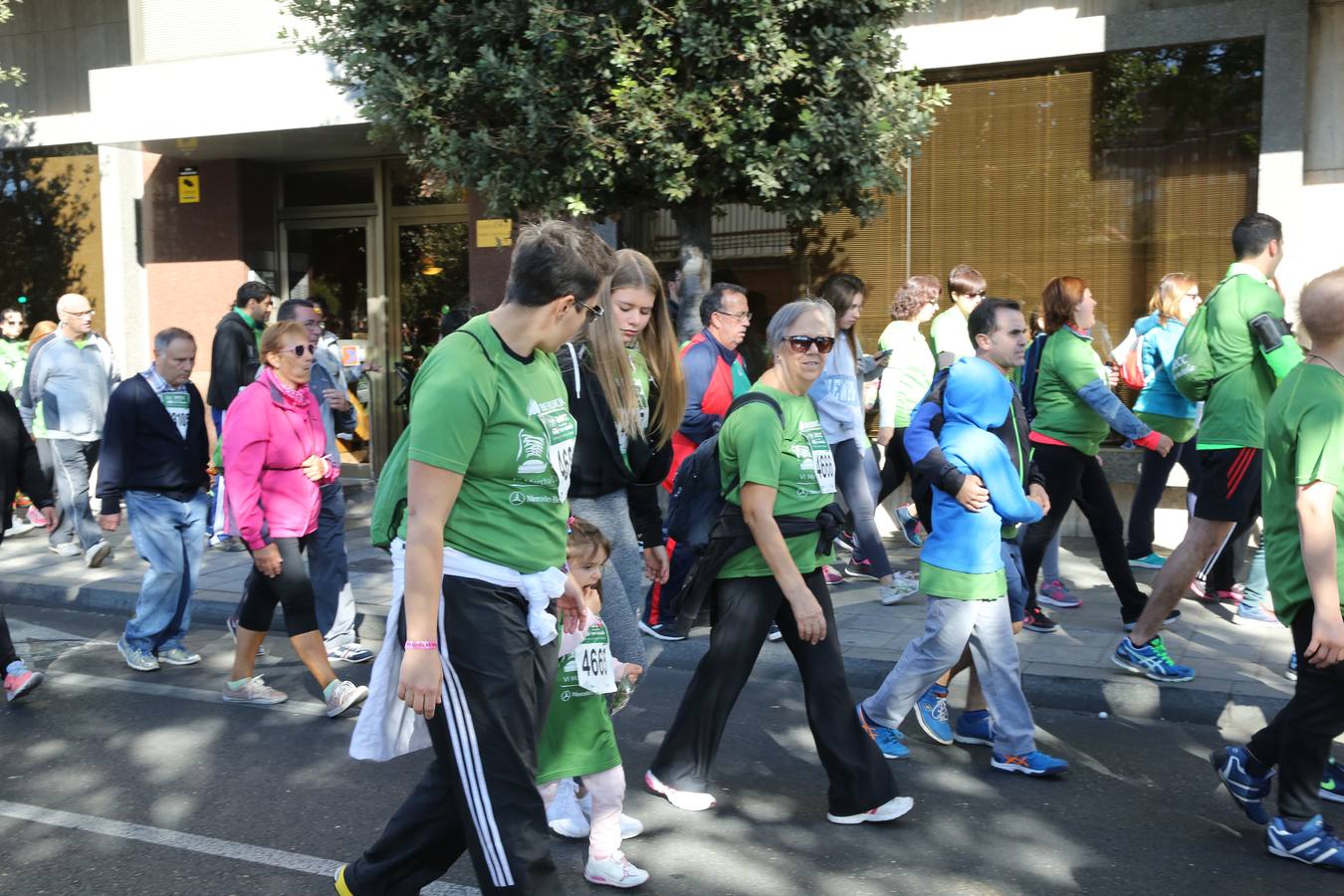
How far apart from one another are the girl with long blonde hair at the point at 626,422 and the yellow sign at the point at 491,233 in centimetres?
689

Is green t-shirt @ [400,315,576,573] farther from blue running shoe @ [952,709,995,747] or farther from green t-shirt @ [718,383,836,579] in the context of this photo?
blue running shoe @ [952,709,995,747]

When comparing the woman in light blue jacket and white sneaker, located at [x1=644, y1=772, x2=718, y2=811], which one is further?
the woman in light blue jacket

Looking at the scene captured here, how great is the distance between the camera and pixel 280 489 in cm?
595

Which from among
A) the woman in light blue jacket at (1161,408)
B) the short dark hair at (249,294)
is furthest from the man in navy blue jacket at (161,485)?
the woman in light blue jacket at (1161,408)

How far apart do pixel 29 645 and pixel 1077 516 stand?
7.33 meters

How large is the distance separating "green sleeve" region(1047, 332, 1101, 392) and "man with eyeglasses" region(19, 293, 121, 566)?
751cm

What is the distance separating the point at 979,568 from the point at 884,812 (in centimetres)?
98

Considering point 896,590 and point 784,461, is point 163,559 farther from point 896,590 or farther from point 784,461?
point 896,590

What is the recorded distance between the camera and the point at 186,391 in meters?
6.83

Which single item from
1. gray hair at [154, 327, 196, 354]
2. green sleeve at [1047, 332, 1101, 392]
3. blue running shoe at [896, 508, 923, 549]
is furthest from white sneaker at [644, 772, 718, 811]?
blue running shoe at [896, 508, 923, 549]

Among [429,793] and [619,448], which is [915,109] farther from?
[429,793]

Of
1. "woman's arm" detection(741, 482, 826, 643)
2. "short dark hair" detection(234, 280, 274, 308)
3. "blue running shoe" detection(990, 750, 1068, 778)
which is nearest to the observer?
"woman's arm" detection(741, 482, 826, 643)

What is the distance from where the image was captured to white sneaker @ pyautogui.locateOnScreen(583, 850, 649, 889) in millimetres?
3984

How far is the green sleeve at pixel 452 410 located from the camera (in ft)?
9.46
